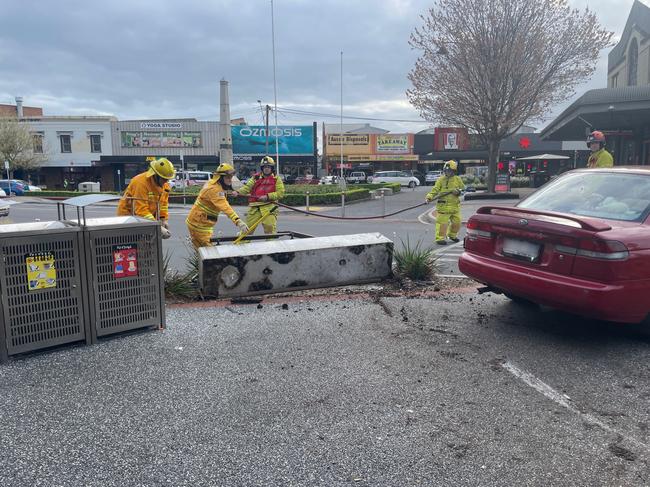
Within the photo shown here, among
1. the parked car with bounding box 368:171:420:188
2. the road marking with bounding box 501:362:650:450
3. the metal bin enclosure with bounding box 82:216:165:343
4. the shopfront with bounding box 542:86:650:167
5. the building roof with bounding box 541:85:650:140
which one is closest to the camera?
the road marking with bounding box 501:362:650:450

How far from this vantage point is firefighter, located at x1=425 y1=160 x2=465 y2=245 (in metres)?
11.0

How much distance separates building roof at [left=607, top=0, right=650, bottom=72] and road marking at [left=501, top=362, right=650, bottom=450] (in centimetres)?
2637

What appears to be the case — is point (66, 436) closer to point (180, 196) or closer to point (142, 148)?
point (180, 196)

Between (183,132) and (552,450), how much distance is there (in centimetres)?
5145

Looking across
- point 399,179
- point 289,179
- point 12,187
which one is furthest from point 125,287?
point 289,179

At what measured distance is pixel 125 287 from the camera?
15.2 feet

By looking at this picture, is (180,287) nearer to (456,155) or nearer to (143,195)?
(143,195)

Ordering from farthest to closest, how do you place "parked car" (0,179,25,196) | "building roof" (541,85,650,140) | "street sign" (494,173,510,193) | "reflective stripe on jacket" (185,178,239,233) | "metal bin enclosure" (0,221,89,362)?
"parked car" (0,179,25,196), "street sign" (494,173,510,193), "building roof" (541,85,650,140), "reflective stripe on jacket" (185,178,239,233), "metal bin enclosure" (0,221,89,362)

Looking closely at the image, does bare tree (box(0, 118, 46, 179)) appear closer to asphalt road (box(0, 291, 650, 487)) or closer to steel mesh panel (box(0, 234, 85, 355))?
asphalt road (box(0, 291, 650, 487))

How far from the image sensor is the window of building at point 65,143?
4900 cm

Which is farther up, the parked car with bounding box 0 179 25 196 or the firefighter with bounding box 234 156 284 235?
the firefighter with bounding box 234 156 284 235

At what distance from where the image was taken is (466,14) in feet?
76.0

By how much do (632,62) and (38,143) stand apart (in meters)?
47.0

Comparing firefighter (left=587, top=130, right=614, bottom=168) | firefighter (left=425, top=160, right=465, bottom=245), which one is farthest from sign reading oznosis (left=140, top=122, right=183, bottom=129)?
firefighter (left=587, top=130, right=614, bottom=168)
